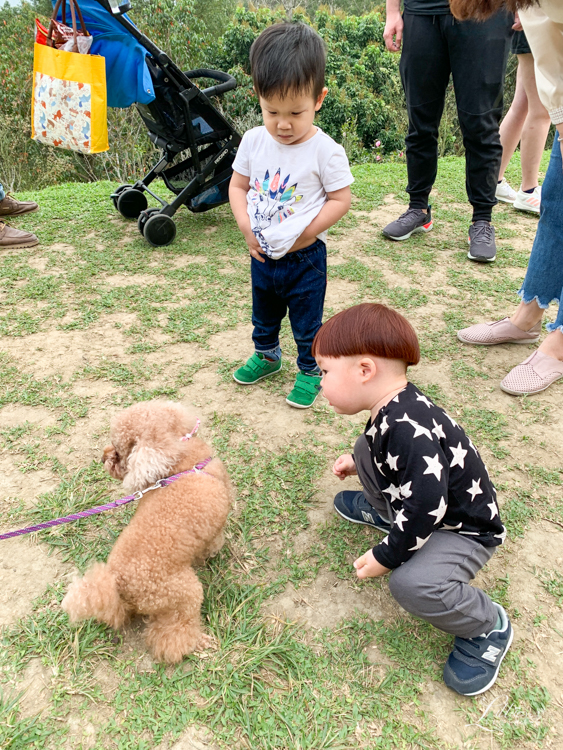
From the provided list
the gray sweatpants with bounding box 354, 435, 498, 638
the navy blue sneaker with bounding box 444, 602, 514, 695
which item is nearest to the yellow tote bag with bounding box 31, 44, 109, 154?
the gray sweatpants with bounding box 354, 435, 498, 638

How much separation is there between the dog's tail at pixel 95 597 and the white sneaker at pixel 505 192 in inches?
182

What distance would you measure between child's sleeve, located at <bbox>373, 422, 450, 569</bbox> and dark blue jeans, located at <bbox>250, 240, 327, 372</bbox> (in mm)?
1028

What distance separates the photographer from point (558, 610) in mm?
1532

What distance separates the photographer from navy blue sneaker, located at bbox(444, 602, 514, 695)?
1.31 meters

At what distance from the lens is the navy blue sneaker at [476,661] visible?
1.31 m

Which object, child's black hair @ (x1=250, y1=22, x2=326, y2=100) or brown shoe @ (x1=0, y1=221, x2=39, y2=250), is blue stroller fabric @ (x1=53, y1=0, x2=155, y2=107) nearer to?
brown shoe @ (x1=0, y1=221, x2=39, y2=250)

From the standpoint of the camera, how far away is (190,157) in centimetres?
394

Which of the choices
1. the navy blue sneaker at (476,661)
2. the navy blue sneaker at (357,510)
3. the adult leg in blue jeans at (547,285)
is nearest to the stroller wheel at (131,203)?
the adult leg in blue jeans at (547,285)

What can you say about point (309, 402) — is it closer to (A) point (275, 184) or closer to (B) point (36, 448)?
(A) point (275, 184)

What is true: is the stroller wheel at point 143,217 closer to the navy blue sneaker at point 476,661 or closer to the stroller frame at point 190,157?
the stroller frame at point 190,157

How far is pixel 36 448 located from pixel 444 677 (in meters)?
1.69

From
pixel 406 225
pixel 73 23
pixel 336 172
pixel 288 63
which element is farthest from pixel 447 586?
pixel 73 23

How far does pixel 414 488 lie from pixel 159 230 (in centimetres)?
313

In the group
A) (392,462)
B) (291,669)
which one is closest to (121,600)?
(291,669)
